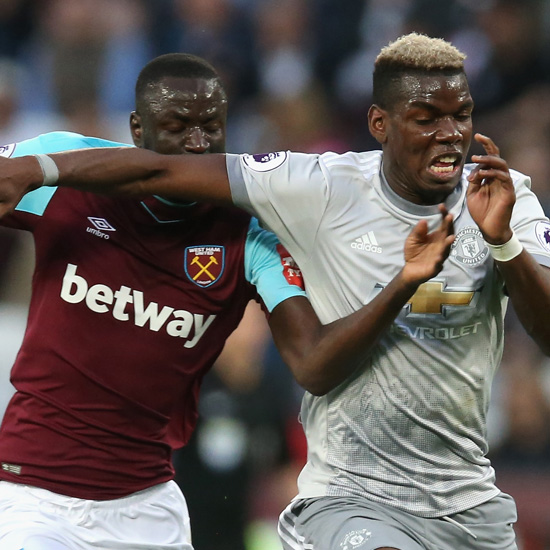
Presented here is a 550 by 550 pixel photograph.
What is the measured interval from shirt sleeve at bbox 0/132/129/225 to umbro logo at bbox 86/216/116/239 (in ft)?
0.58

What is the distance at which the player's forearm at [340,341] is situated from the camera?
3.58 meters

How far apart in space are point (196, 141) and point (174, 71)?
33 centimetres

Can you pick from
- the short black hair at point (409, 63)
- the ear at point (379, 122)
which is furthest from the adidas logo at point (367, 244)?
the short black hair at point (409, 63)

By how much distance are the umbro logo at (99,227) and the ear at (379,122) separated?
3.30ft

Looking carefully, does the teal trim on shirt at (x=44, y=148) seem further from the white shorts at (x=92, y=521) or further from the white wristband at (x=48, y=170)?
the white shorts at (x=92, y=521)

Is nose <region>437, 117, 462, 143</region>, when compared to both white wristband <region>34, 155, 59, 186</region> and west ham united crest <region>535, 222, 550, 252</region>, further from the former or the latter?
white wristband <region>34, 155, 59, 186</region>

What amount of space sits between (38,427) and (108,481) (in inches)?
12.6

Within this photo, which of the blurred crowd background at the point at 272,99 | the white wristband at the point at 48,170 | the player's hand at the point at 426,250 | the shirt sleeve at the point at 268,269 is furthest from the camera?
the blurred crowd background at the point at 272,99

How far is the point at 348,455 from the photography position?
3.90 metres

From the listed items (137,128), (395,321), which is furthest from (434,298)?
(137,128)

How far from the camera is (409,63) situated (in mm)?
3902

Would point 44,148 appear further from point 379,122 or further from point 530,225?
A: point 530,225

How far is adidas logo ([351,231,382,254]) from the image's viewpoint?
12.7ft

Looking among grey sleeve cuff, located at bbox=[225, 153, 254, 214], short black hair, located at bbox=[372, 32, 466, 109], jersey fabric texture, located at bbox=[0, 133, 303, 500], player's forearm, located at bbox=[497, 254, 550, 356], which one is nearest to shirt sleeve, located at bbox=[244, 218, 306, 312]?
jersey fabric texture, located at bbox=[0, 133, 303, 500]
